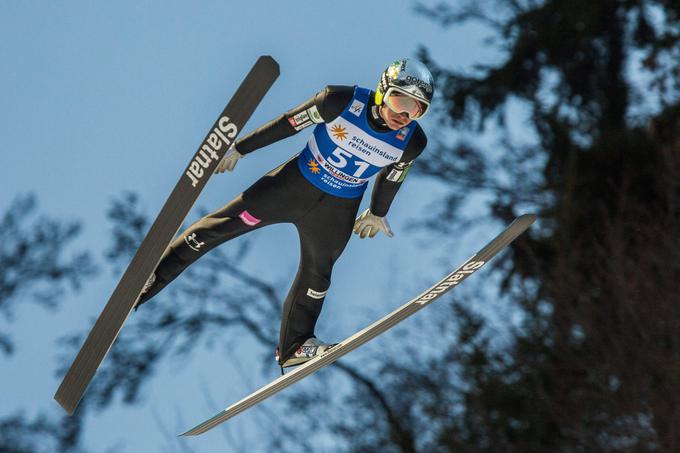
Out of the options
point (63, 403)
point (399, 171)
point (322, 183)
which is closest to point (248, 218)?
point (322, 183)

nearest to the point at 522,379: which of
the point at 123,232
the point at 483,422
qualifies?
the point at 483,422

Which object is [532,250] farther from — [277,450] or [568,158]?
[277,450]

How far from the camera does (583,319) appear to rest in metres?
11.1

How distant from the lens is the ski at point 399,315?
237 inches

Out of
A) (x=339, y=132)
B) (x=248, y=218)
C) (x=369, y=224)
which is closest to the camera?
(x=339, y=132)

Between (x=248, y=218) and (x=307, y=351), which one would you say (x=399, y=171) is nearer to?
(x=248, y=218)

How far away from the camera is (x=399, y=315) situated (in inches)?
242

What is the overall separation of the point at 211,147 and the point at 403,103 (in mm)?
991

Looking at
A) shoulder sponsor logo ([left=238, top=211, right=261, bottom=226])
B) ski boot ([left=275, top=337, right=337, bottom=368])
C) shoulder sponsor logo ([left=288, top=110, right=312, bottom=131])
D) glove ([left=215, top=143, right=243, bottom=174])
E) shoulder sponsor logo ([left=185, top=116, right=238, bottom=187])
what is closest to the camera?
shoulder sponsor logo ([left=185, top=116, right=238, bottom=187])

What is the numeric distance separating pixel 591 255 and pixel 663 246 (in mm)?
970

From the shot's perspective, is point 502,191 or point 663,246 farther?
point 502,191

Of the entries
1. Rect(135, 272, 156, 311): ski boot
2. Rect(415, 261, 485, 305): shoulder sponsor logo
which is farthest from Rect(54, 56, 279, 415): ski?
Rect(415, 261, 485, 305): shoulder sponsor logo

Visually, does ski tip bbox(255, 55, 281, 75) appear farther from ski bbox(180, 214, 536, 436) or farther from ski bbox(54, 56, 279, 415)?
ski bbox(180, 214, 536, 436)

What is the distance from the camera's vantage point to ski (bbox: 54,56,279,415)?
17.5 feet
